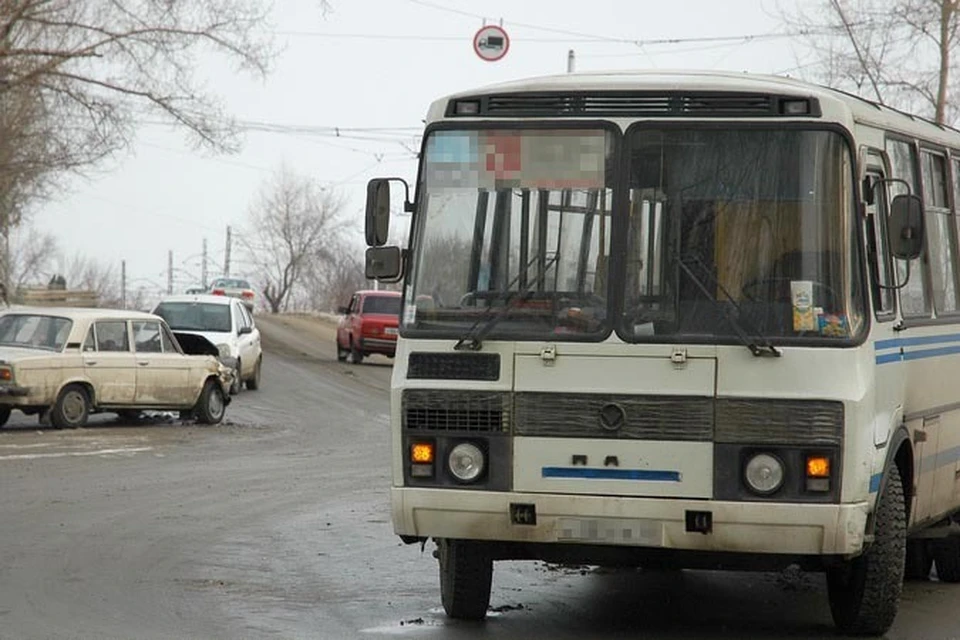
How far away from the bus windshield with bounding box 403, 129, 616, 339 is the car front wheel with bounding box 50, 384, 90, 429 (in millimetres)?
15101

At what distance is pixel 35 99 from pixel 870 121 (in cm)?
3287

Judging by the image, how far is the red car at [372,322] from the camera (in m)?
42.1

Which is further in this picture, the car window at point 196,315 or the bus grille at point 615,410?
the car window at point 196,315

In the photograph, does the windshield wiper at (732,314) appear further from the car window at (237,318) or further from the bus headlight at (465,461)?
the car window at (237,318)

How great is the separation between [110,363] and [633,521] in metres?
16.5

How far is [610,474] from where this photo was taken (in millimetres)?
9227

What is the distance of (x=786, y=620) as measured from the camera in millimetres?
10625

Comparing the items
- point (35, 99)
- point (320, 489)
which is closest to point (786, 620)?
point (320, 489)

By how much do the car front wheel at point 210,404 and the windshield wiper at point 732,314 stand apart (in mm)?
17700

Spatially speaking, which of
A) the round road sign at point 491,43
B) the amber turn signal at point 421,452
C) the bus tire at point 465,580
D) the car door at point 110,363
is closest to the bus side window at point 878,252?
the amber turn signal at point 421,452

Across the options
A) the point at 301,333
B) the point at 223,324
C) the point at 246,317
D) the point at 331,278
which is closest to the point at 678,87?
the point at 223,324

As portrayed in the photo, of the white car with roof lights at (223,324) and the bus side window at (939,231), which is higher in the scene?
the bus side window at (939,231)

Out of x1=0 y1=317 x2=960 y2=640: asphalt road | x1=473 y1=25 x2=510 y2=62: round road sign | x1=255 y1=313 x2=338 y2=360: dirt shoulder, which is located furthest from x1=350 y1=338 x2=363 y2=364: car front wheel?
x1=0 y1=317 x2=960 y2=640: asphalt road

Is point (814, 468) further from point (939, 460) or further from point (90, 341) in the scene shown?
point (90, 341)
